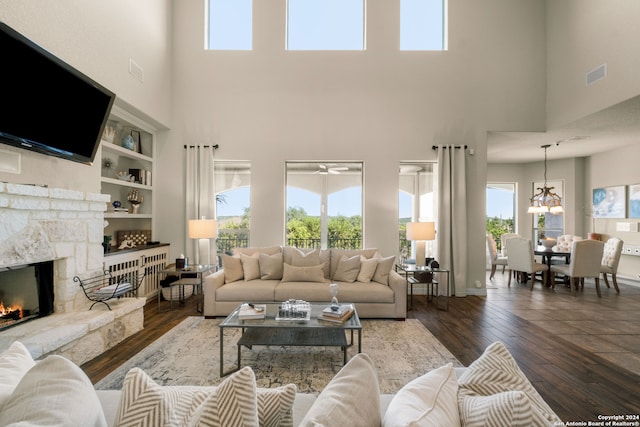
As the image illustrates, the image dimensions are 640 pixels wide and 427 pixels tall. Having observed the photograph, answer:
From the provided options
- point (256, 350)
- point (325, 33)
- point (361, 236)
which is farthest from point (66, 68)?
point (361, 236)

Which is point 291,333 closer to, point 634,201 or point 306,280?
point 306,280

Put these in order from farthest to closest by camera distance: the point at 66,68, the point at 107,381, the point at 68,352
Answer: the point at 66,68, the point at 68,352, the point at 107,381

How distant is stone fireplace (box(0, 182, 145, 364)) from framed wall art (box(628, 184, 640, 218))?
8.78 metres

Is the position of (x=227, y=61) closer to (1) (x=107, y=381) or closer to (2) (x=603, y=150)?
(1) (x=107, y=381)

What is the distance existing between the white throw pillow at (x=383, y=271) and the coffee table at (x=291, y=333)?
4.45 feet

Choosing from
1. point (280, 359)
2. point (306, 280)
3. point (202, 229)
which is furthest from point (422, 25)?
point (280, 359)

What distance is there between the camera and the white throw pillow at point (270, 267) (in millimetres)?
4309

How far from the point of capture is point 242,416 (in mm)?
762

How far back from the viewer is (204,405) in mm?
790

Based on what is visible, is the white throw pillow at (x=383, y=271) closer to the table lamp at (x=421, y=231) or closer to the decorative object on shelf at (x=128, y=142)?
the table lamp at (x=421, y=231)

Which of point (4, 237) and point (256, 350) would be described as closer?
point (4, 237)

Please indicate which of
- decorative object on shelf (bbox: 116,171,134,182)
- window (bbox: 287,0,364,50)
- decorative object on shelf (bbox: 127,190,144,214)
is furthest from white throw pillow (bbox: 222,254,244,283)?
window (bbox: 287,0,364,50)

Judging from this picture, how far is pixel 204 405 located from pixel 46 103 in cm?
332

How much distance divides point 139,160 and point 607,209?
9.34 m
